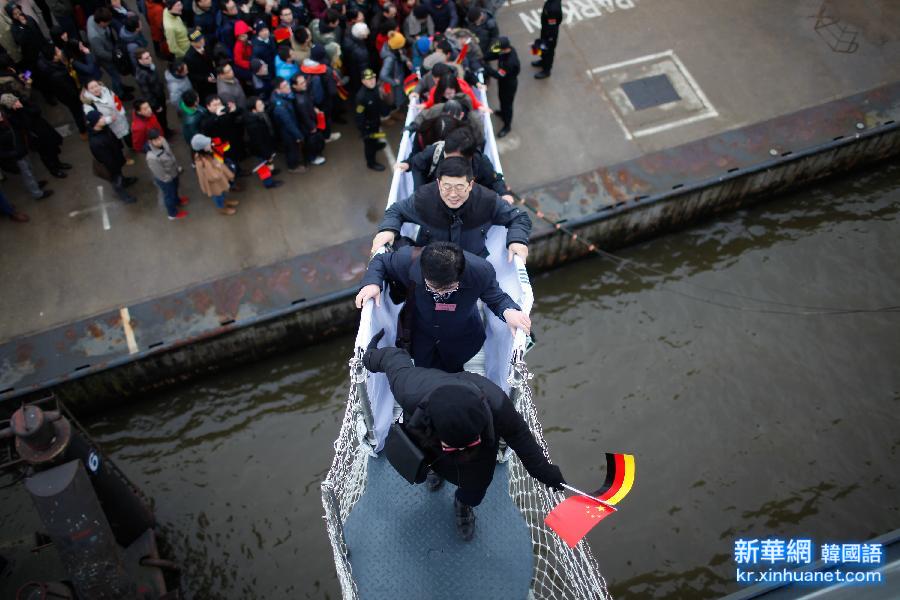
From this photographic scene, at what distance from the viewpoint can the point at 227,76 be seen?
6.37 meters

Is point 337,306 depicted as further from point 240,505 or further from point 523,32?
point 523,32

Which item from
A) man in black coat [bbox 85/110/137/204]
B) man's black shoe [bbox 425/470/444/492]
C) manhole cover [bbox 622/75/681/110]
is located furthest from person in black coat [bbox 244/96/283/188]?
man's black shoe [bbox 425/470/444/492]

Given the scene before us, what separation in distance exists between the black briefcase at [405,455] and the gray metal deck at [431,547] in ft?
2.64

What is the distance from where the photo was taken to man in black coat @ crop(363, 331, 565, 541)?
8.64ft

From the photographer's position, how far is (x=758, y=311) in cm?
681

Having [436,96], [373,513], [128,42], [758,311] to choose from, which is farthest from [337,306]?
[758,311]

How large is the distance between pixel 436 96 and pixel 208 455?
372 cm

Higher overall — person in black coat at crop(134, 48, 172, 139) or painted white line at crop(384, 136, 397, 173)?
person in black coat at crop(134, 48, 172, 139)

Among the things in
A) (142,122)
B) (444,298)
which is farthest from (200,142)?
(444,298)

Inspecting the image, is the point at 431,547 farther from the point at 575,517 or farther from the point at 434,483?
the point at 575,517

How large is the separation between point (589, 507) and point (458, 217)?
1.75 metres

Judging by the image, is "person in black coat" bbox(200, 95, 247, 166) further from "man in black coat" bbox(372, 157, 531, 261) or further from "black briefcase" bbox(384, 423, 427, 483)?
"black briefcase" bbox(384, 423, 427, 483)

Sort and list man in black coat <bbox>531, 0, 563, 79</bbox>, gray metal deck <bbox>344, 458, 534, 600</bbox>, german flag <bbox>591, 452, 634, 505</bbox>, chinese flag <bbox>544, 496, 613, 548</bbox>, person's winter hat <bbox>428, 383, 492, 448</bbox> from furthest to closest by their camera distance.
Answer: man in black coat <bbox>531, 0, 563, 79</bbox>
gray metal deck <bbox>344, 458, 534, 600</bbox>
german flag <bbox>591, 452, 634, 505</bbox>
chinese flag <bbox>544, 496, 613, 548</bbox>
person's winter hat <bbox>428, 383, 492, 448</bbox>

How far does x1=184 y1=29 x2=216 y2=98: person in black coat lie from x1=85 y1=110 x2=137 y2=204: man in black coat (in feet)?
3.26
